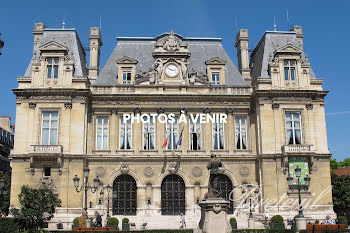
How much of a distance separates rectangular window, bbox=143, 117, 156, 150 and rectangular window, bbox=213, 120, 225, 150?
5449 millimetres

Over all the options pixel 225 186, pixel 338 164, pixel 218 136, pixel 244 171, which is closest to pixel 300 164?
pixel 244 171

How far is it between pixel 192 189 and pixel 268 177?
6573mm

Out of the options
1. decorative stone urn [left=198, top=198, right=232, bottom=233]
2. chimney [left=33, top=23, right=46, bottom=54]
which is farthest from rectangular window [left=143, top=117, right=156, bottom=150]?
decorative stone urn [left=198, top=198, right=232, bottom=233]

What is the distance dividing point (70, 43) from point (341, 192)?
2950cm

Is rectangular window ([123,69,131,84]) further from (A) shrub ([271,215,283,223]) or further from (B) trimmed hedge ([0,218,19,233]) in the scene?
(B) trimmed hedge ([0,218,19,233])

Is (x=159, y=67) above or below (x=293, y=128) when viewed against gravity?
above

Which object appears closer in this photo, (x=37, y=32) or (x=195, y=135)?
(x=195, y=135)

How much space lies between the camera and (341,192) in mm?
41094

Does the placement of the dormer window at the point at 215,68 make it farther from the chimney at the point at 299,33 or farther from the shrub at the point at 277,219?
the shrub at the point at 277,219

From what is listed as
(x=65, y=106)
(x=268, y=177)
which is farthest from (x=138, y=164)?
(x=268, y=177)

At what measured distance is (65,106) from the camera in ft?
122

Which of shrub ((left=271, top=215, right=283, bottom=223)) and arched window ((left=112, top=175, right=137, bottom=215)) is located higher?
arched window ((left=112, top=175, right=137, bottom=215))

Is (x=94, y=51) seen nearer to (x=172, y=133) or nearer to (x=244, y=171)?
(x=172, y=133)

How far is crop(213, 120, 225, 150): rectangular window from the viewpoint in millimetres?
38938
